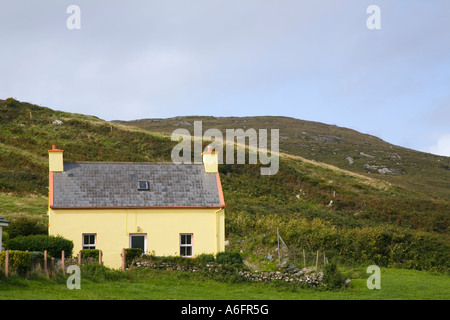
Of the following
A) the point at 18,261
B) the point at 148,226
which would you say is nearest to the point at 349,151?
the point at 148,226

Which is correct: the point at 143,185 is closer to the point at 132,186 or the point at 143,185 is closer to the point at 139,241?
the point at 132,186

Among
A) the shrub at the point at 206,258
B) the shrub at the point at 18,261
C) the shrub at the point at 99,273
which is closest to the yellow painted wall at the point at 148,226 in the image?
the shrub at the point at 206,258

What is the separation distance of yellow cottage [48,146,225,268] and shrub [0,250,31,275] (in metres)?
7.47

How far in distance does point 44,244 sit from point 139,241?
497 centimetres

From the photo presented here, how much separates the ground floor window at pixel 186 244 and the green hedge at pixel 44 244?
580 centimetres

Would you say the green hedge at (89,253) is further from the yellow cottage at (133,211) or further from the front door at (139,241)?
the front door at (139,241)

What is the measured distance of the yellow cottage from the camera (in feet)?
94.8

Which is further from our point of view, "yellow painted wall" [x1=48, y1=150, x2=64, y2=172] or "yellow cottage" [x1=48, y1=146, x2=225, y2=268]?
"yellow painted wall" [x1=48, y1=150, x2=64, y2=172]

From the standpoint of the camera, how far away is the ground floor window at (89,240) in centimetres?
2883

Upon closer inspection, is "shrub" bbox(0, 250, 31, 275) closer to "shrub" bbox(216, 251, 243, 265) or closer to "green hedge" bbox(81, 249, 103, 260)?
"green hedge" bbox(81, 249, 103, 260)

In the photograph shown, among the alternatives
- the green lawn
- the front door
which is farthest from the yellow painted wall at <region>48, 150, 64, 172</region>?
the green lawn

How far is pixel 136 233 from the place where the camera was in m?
29.3

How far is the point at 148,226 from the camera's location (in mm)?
Result: 29469

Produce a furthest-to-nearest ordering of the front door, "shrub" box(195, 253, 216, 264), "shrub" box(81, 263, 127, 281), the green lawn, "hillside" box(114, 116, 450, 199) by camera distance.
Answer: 1. "hillside" box(114, 116, 450, 199)
2. the front door
3. "shrub" box(195, 253, 216, 264)
4. "shrub" box(81, 263, 127, 281)
5. the green lawn
